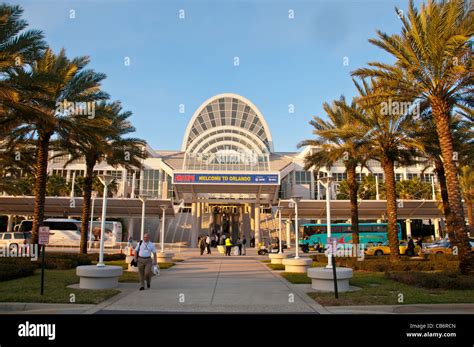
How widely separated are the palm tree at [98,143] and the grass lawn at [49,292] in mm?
8409

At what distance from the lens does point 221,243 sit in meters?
41.2

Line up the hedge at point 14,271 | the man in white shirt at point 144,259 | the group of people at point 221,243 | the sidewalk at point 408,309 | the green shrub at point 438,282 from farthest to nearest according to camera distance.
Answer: the group of people at point 221,243 → the hedge at point 14,271 → the man in white shirt at point 144,259 → the green shrub at point 438,282 → the sidewalk at point 408,309

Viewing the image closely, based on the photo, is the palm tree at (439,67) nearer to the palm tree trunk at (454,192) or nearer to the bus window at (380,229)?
the palm tree trunk at (454,192)

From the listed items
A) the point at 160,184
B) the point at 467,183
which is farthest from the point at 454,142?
the point at 160,184

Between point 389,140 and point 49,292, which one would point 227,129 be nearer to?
point 389,140

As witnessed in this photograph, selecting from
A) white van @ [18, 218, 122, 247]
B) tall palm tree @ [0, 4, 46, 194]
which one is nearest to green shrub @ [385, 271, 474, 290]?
tall palm tree @ [0, 4, 46, 194]

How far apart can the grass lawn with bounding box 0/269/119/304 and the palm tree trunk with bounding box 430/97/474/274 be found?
11859 mm

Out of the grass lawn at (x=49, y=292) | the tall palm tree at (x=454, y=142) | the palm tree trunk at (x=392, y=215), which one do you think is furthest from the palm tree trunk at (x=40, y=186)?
the tall palm tree at (x=454, y=142)

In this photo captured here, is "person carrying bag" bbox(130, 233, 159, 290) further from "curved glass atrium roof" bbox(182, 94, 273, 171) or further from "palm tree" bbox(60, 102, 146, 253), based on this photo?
"curved glass atrium roof" bbox(182, 94, 273, 171)

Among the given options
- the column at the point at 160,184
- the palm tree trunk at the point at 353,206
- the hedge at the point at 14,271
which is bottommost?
the hedge at the point at 14,271

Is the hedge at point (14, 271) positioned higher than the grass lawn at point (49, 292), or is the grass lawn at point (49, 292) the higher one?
the hedge at point (14, 271)

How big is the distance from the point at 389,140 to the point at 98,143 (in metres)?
15.5

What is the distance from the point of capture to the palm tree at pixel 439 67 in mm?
13227
